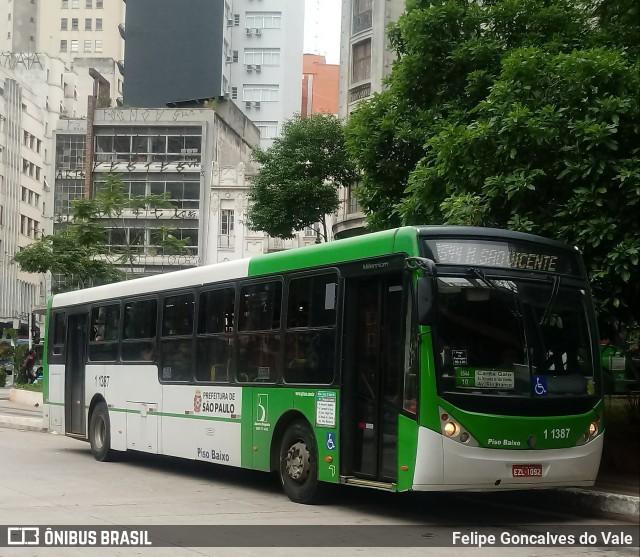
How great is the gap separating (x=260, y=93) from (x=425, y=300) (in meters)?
93.6

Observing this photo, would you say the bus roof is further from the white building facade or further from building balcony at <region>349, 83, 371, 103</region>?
the white building facade

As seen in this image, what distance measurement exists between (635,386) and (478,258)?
7.46 meters

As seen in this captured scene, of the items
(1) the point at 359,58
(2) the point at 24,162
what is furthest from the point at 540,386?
(2) the point at 24,162

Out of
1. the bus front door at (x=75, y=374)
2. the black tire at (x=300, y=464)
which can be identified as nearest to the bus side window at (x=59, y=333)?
the bus front door at (x=75, y=374)

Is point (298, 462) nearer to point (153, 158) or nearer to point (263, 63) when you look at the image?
point (153, 158)

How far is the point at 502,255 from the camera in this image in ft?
34.5

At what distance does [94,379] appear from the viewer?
17703mm

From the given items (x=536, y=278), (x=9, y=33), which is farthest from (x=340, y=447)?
(x=9, y=33)

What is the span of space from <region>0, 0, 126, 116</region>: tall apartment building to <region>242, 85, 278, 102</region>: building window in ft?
89.6

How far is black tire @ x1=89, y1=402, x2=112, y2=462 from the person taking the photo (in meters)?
17.1

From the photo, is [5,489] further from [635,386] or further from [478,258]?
[635,386]

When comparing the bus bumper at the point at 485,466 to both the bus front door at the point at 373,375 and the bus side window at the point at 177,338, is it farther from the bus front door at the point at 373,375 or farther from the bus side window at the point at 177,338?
the bus side window at the point at 177,338

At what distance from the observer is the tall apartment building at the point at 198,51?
80938 millimetres

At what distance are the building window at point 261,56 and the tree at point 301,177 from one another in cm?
6383
